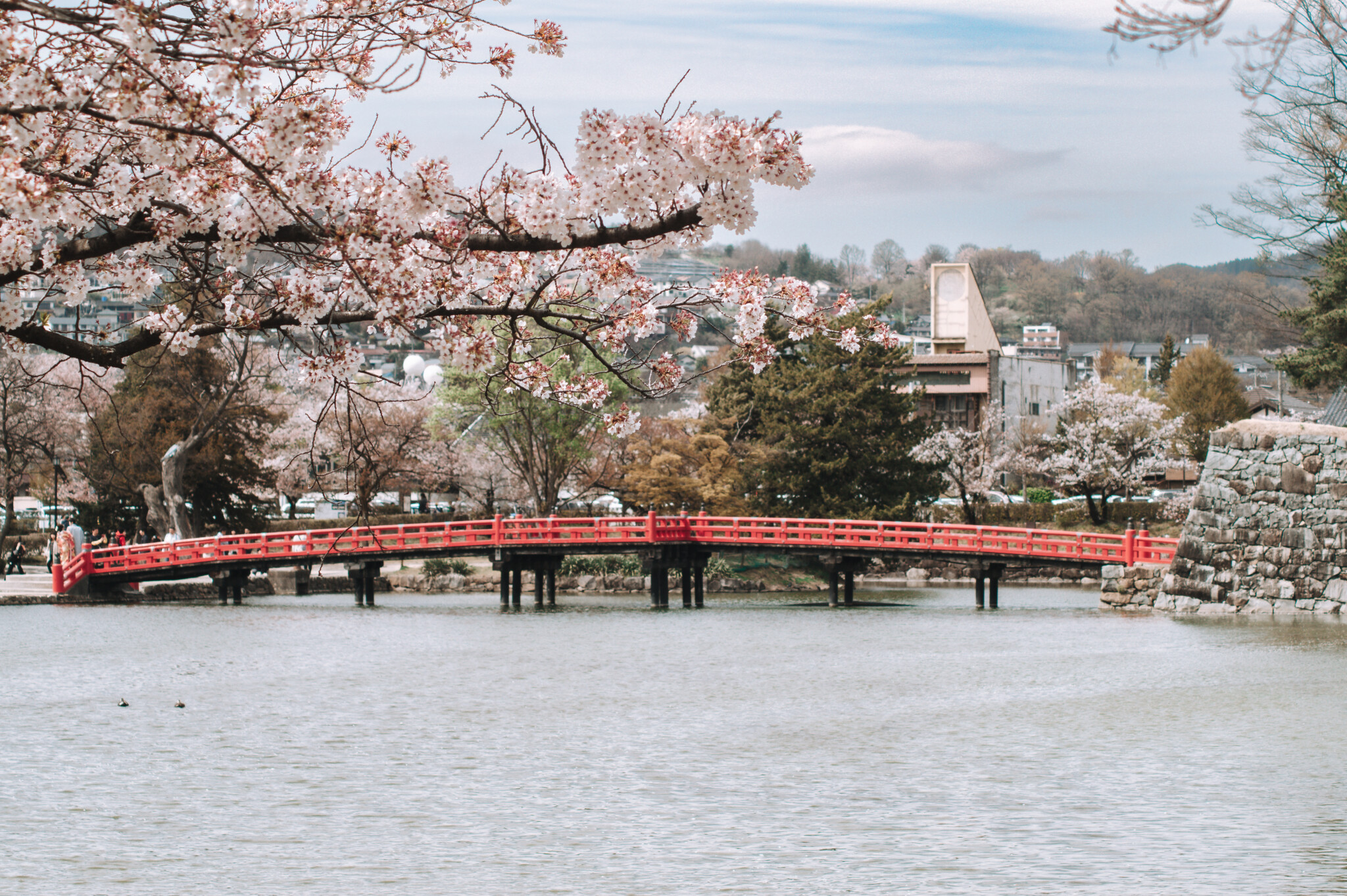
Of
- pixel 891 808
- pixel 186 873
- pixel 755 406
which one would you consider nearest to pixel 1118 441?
pixel 755 406

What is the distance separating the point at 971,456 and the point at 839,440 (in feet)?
52.2

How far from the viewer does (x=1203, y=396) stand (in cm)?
6700

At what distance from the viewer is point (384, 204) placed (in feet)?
25.0

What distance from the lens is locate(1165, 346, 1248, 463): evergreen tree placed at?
215ft

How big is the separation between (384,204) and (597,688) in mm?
14536

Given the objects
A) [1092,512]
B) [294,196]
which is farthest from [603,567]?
[294,196]

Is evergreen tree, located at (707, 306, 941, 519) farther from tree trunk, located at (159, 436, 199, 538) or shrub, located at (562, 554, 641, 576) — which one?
tree trunk, located at (159, 436, 199, 538)

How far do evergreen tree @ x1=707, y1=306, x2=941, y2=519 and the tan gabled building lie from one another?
13.4 meters

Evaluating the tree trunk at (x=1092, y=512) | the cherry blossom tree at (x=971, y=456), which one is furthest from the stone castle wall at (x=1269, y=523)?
the tree trunk at (x=1092, y=512)

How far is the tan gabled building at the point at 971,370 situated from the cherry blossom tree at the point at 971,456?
1.19 meters

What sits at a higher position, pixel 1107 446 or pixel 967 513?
pixel 1107 446

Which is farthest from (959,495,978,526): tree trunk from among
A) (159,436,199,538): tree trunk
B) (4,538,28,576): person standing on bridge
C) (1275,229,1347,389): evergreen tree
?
(4,538,28,576): person standing on bridge

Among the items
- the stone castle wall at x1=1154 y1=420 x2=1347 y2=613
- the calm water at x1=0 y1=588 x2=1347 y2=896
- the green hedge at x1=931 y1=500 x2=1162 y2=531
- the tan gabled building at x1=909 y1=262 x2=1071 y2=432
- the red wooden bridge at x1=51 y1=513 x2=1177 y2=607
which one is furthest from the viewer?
the tan gabled building at x1=909 y1=262 x2=1071 y2=432

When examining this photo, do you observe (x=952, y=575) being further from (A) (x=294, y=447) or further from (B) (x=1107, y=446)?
(A) (x=294, y=447)
